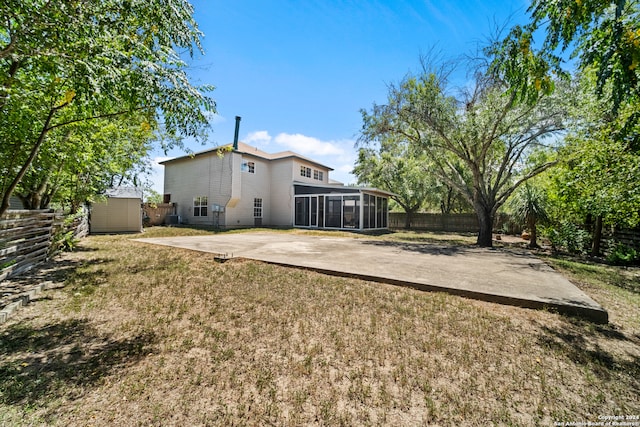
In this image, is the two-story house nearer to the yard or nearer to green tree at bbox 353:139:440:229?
green tree at bbox 353:139:440:229

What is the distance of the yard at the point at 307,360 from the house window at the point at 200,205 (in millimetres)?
15738

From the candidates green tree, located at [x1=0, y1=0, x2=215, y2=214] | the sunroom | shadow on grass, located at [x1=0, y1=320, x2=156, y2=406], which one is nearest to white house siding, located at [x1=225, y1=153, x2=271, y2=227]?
the sunroom

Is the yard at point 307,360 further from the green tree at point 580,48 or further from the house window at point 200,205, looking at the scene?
the house window at point 200,205

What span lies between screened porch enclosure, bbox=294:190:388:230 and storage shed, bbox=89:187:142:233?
9900 millimetres

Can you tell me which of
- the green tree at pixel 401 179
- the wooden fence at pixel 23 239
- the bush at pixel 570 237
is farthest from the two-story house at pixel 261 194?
the wooden fence at pixel 23 239

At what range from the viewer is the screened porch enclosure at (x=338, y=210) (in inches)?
668

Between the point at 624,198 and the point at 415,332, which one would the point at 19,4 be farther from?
the point at 624,198

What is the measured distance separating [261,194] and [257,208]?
3.72ft

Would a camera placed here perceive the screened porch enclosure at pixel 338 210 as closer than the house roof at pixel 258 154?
Yes

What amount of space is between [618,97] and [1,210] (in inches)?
327

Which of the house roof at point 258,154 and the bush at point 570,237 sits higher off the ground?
the house roof at point 258,154

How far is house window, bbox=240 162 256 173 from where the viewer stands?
62.3 ft

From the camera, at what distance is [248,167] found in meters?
19.4

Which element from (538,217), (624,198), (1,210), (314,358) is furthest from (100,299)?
(538,217)
